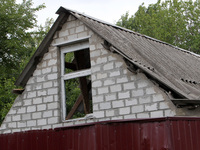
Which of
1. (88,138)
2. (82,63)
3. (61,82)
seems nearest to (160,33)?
(82,63)

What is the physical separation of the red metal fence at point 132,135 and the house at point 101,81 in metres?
1.38

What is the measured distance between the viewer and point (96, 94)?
870 centimetres

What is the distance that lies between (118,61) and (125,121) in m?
3.20

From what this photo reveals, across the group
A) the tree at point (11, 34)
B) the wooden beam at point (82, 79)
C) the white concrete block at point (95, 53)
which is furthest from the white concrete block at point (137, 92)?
the tree at point (11, 34)

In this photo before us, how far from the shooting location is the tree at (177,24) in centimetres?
2648

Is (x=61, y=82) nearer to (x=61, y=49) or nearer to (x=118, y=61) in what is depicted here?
(x=61, y=49)

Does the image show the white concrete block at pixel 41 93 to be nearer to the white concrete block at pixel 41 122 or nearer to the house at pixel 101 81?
the house at pixel 101 81

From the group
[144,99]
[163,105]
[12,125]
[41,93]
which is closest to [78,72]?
[41,93]

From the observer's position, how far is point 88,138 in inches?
235

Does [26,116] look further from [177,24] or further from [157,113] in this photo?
[177,24]

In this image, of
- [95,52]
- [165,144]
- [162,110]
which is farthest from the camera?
[95,52]

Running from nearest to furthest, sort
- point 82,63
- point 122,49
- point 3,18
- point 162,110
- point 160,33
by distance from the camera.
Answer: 1. point 162,110
2. point 122,49
3. point 82,63
4. point 3,18
5. point 160,33

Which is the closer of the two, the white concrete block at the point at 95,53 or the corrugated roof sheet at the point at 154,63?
the corrugated roof sheet at the point at 154,63

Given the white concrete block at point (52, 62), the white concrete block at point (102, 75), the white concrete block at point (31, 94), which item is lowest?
the white concrete block at point (31, 94)
